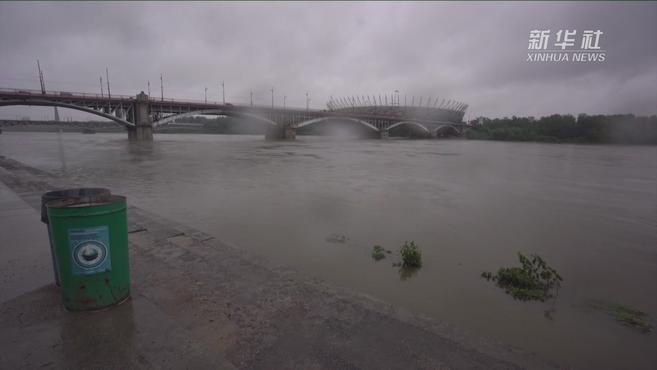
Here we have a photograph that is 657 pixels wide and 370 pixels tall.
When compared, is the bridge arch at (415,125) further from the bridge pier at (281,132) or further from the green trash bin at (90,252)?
the green trash bin at (90,252)

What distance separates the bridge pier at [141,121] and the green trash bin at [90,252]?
69.1 m

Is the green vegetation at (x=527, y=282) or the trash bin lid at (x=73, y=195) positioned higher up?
the trash bin lid at (x=73, y=195)

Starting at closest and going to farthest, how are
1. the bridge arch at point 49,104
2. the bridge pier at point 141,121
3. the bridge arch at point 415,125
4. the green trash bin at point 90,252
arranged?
1. the green trash bin at point 90,252
2. the bridge arch at point 49,104
3. the bridge pier at point 141,121
4. the bridge arch at point 415,125

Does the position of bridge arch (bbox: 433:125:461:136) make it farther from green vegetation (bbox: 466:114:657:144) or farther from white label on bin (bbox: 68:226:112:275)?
white label on bin (bbox: 68:226:112:275)

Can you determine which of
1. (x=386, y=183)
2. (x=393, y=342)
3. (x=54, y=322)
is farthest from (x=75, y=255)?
(x=386, y=183)

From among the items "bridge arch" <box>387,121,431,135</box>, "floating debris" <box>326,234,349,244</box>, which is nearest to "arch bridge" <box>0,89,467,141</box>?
"bridge arch" <box>387,121,431,135</box>

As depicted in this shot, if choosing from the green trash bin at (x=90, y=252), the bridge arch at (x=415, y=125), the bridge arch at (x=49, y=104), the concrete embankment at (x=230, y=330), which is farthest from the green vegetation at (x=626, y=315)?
the bridge arch at (x=415, y=125)

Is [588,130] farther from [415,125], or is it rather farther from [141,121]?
[141,121]

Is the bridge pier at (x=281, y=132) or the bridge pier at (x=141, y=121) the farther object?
the bridge pier at (x=281, y=132)

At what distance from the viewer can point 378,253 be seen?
609cm

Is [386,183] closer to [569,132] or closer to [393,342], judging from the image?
[393,342]

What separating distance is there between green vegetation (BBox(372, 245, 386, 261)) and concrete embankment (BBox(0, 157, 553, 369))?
2.15m

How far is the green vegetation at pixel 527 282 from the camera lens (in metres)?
4.77

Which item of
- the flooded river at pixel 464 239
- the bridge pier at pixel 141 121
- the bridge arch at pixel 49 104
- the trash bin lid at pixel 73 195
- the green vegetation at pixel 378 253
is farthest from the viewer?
the bridge pier at pixel 141 121
